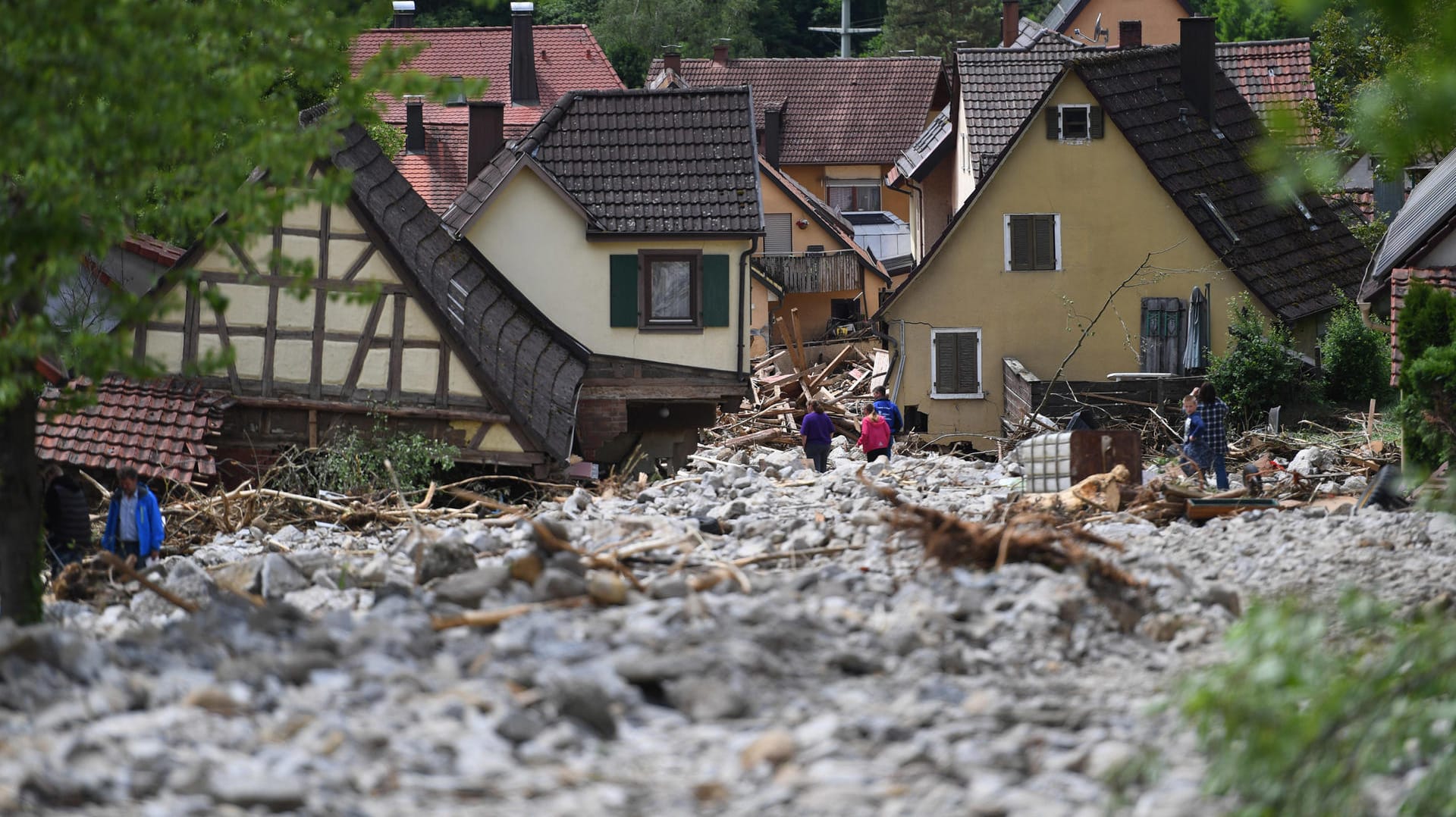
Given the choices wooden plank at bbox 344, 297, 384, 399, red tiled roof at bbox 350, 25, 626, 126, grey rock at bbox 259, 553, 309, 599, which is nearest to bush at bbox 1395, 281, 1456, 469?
grey rock at bbox 259, 553, 309, 599

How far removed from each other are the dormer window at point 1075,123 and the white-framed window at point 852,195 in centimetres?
2959

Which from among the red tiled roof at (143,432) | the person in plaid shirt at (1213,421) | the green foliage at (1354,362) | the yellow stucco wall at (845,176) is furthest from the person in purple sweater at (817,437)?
the yellow stucco wall at (845,176)

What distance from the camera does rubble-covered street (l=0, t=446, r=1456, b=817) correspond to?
20.8 ft

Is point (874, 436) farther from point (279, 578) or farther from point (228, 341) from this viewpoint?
point (279, 578)

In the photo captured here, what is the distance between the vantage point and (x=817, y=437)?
2062cm

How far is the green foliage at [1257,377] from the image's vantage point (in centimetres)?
2638

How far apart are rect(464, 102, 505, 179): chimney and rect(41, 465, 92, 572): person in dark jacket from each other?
1508 cm

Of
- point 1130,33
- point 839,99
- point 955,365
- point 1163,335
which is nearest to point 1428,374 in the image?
point 1163,335

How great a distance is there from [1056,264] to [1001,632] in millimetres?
22120

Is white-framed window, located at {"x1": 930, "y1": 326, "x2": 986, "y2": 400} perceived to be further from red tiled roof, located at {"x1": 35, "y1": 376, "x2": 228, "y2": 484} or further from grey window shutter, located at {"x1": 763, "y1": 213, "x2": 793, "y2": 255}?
grey window shutter, located at {"x1": 763, "y1": 213, "x2": 793, "y2": 255}

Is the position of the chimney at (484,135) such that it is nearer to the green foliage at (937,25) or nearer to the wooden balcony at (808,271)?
the wooden balcony at (808,271)

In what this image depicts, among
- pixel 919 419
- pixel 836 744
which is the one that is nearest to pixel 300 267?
pixel 836 744

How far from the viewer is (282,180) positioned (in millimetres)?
9812

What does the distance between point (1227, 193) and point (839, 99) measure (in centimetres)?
3149
